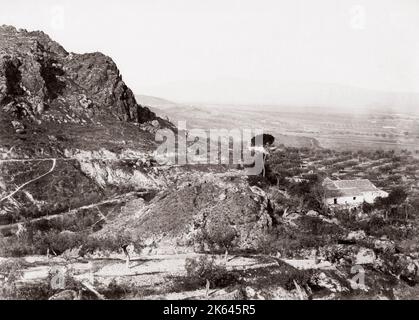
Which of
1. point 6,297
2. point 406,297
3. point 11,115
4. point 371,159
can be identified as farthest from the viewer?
point 371,159

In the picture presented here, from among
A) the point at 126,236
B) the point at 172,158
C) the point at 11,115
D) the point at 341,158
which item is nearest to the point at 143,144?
the point at 172,158

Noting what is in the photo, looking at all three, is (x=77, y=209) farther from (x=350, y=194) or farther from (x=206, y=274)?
(x=350, y=194)

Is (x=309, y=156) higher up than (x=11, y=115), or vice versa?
(x=11, y=115)

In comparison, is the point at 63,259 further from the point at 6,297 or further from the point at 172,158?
the point at 172,158

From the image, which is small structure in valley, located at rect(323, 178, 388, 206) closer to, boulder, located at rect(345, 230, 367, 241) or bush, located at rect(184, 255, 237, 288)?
boulder, located at rect(345, 230, 367, 241)

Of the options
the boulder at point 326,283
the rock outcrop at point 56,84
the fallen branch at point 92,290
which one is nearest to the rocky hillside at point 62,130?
the rock outcrop at point 56,84

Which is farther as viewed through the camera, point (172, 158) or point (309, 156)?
point (309, 156)

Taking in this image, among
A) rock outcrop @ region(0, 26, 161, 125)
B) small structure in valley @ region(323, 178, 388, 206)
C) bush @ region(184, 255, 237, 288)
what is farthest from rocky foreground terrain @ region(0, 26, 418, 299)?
small structure in valley @ region(323, 178, 388, 206)

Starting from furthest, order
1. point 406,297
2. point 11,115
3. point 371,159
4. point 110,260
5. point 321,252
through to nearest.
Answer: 1. point 371,159
2. point 11,115
3. point 321,252
4. point 110,260
5. point 406,297
